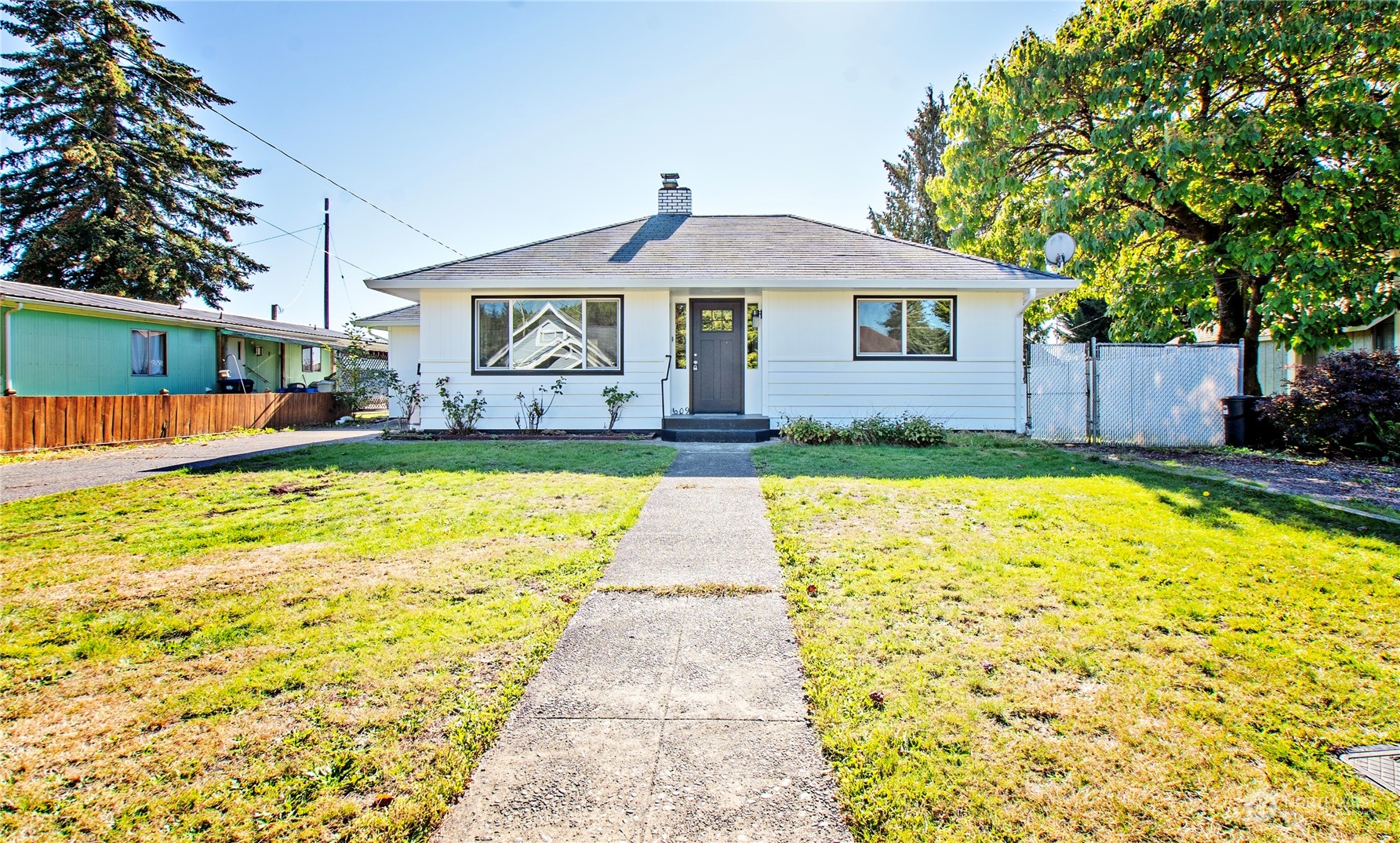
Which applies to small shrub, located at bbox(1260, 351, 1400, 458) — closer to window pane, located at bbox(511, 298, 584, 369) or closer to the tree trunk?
the tree trunk

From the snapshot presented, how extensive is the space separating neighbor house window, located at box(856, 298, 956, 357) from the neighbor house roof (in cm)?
1606

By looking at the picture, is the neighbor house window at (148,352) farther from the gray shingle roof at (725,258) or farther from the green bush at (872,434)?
the green bush at (872,434)

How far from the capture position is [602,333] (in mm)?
11867

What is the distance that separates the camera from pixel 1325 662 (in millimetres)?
2617

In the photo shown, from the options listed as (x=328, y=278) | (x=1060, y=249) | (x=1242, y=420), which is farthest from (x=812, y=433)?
(x=328, y=278)

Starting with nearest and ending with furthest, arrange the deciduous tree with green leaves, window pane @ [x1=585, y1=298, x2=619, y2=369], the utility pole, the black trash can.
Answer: the black trash can
the deciduous tree with green leaves
window pane @ [x1=585, y1=298, x2=619, y2=369]
the utility pole

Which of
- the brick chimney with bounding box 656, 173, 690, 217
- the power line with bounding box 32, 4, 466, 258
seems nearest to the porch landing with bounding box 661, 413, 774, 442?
the brick chimney with bounding box 656, 173, 690, 217

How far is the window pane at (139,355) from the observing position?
15.6 metres

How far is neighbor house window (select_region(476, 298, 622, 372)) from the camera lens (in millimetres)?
11836

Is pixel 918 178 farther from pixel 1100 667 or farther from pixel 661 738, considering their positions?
pixel 661 738

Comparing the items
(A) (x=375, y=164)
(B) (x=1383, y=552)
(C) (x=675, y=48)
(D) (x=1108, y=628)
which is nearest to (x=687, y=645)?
(D) (x=1108, y=628)

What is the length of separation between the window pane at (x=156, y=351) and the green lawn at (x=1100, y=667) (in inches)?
713

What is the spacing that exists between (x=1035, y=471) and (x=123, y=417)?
47.1ft

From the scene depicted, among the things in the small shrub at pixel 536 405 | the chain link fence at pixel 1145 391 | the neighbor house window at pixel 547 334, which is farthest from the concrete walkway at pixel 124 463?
the chain link fence at pixel 1145 391
